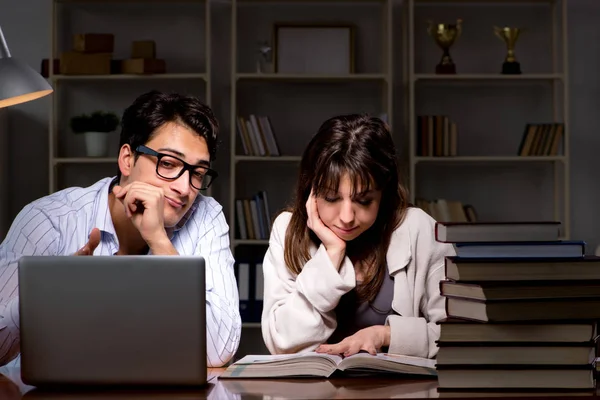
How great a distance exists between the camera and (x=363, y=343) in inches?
Answer: 64.9

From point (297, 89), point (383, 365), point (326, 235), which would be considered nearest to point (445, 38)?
point (297, 89)

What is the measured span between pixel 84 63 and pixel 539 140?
2.30 metres

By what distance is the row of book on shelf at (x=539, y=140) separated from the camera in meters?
4.12

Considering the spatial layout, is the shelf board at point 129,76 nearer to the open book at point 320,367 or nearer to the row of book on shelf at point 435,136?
the row of book on shelf at point 435,136

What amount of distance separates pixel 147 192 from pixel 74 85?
2733 millimetres

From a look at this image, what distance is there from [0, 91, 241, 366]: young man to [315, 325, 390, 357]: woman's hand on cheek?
30 centimetres

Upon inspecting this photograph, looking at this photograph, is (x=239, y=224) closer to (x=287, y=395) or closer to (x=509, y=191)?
(x=509, y=191)

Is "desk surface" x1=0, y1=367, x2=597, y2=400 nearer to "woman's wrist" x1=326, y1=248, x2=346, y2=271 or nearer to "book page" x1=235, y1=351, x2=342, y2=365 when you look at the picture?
"book page" x1=235, y1=351, x2=342, y2=365

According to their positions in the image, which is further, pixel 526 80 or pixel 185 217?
pixel 526 80

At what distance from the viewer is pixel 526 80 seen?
4340 millimetres

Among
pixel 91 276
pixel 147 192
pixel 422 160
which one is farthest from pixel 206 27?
pixel 91 276

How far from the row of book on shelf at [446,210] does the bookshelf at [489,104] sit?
8.3 inches

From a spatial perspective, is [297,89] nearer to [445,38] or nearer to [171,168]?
[445,38]

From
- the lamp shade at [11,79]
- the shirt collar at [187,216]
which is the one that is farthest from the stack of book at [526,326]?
the lamp shade at [11,79]
